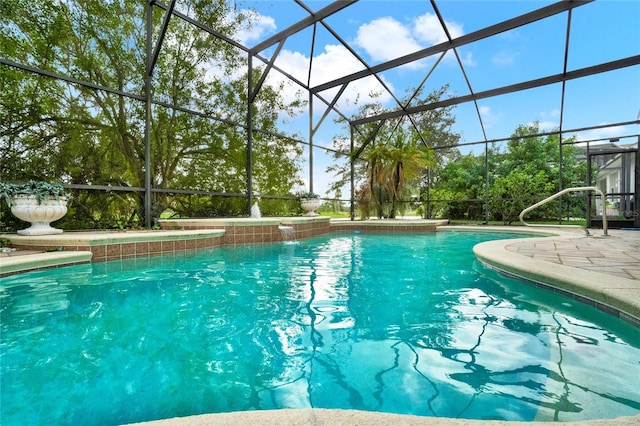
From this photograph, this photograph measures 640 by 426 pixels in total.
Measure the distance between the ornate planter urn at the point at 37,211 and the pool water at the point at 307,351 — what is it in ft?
6.58

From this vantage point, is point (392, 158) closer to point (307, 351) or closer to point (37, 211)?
point (37, 211)

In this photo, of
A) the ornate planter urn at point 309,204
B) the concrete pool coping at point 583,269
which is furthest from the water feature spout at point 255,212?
the concrete pool coping at point 583,269

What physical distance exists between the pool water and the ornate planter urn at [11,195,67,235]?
200 centimetres

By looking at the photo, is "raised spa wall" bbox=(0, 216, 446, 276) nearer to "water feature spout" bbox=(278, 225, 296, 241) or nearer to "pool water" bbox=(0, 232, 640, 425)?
"water feature spout" bbox=(278, 225, 296, 241)

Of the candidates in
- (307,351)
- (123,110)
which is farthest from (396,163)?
(307,351)

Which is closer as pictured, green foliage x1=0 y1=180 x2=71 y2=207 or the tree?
green foliage x1=0 y1=180 x2=71 y2=207

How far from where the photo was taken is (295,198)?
10.9 meters

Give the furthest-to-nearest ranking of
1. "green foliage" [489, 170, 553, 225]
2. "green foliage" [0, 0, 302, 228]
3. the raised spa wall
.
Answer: "green foliage" [489, 170, 553, 225]
"green foliage" [0, 0, 302, 228]
the raised spa wall

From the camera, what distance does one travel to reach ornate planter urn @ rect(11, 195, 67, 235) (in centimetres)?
467

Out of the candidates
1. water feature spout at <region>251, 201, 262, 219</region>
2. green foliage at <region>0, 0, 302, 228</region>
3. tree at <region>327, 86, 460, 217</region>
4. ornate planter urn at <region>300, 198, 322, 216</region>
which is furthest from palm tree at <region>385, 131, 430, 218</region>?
water feature spout at <region>251, 201, 262, 219</region>

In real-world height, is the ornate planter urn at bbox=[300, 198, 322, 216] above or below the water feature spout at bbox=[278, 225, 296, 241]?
above

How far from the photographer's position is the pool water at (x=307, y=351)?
1.32 metres

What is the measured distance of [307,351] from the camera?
180 cm

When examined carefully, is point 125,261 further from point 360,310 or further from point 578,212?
point 578,212
